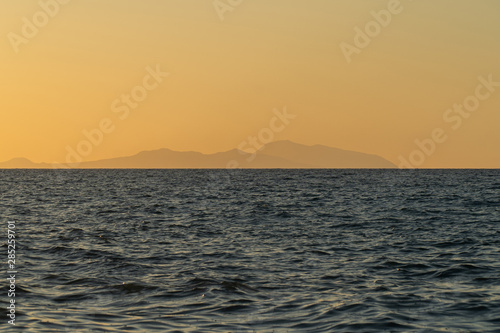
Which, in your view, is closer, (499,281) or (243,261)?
(499,281)

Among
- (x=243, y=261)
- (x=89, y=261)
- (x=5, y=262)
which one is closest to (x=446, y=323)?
(x=243, y=261)

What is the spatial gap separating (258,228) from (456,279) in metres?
15.1

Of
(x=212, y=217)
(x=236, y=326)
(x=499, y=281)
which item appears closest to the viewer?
(x=236, y=326)

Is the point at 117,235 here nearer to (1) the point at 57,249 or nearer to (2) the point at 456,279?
(1) the point at 57,249

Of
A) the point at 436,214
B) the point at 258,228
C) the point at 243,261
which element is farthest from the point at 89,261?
the point at 436,214

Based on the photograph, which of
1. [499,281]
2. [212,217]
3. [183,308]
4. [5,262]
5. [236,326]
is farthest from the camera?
[212,217]

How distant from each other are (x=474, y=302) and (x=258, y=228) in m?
17.6

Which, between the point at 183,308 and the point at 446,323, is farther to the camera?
the point at 183,308

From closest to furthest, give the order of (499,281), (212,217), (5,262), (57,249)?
1. (499,281)
2. (5,262)
3. (57,249)
4. (212,217)

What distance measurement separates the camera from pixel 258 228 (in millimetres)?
32531

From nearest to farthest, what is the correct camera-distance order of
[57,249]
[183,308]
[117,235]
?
[183,308] → [57,249] → [117,235]

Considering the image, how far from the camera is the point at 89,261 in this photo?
22.0m

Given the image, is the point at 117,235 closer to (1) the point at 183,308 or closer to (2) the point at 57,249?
(2) the point at 57,249

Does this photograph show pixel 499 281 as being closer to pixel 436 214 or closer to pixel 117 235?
pixel 117 235
